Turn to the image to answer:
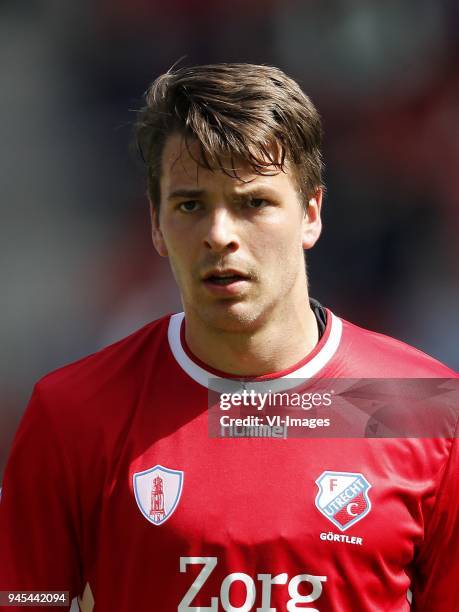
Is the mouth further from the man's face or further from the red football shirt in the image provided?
the red football shirt

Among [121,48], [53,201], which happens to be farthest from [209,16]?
[53,201]

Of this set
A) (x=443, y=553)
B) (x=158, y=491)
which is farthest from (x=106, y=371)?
(x=443, y=553)

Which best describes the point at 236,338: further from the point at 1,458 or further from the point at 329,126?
the point at 329,126

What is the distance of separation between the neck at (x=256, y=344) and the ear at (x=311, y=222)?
0.18 meters

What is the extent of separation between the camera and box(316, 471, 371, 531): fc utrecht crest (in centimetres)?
185

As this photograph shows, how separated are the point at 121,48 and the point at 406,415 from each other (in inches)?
121

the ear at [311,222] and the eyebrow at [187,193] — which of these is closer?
the eyebrow at [187,193]

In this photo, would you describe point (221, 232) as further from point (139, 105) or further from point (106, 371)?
point (139, 105)

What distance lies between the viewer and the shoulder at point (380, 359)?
2.07 m

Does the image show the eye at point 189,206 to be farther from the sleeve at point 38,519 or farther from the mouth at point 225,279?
the sleeve at point 38,519

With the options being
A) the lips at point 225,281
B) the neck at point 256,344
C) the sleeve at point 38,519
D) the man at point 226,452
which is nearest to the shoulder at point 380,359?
the man at point 226,452

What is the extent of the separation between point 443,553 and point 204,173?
3.33ft

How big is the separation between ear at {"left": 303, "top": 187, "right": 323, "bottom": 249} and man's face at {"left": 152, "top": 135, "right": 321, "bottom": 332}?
0.11m

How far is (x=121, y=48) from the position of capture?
4.42 metres
